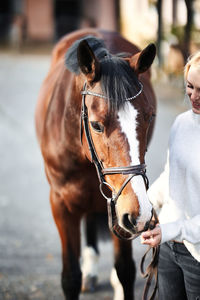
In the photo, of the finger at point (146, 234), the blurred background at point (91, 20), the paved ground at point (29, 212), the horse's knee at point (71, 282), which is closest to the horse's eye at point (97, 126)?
the finger at point (146, 234)

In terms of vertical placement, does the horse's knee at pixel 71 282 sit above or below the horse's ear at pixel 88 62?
below

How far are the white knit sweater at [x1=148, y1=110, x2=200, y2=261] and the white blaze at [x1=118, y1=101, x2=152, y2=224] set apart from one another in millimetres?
135

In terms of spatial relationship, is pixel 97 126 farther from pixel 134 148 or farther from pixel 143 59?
pixel 143 59

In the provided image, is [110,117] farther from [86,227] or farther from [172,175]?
[86,227]

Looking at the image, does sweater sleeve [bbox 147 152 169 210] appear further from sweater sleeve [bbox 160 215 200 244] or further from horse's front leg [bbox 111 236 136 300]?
horse's front leg [bbox 111 236 136 300]

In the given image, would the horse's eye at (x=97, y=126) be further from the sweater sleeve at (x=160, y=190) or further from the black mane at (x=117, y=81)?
the sweater sleeve at (x=160, y=190)

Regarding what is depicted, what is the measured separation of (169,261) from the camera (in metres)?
1.98

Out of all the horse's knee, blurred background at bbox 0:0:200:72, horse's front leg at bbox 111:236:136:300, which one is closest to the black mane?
horse's front leg at bbox 111:236:136:300

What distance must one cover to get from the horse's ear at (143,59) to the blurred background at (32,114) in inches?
10.1

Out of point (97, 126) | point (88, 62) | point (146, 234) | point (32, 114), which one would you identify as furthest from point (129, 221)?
point (32, 114)

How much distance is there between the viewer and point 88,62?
2.02m

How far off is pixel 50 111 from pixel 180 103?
5.91 meters

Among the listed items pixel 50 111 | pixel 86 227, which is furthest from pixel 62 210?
pixel 86 227

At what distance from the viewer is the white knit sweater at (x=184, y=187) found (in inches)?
71.6
